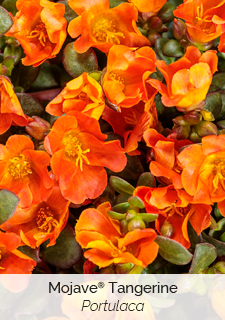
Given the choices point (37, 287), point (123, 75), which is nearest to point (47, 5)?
point (123, 75)

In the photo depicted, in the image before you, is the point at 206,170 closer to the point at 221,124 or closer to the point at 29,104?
the point at 221,124

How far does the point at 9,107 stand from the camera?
75 centimetres

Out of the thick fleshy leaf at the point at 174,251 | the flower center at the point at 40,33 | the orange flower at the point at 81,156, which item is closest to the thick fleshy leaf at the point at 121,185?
the orange flower at the point at 81,156

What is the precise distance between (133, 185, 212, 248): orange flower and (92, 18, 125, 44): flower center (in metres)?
0.35

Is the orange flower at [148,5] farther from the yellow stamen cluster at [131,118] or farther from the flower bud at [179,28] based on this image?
the yellow stamen cluster at [131,118]

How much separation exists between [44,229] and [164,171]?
0.96 ft

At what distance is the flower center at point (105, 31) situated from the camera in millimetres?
850

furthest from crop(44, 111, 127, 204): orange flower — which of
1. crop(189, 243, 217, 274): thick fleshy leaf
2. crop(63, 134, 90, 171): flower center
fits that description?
crop(189, 243, 217, 274): thick fleshy leaf

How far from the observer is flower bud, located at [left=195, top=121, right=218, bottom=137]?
765mm

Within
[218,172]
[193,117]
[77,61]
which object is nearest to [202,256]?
[218,172]

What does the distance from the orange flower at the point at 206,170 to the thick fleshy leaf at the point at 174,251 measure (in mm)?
94

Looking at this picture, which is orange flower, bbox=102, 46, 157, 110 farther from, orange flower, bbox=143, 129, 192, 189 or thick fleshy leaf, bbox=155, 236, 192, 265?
thick fleshy leaf, bbox=155, 236, 192, 265

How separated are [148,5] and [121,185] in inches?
15.8

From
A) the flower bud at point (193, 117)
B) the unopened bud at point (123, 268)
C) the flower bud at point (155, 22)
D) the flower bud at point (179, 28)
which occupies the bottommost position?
the unopened bud at point (123, 268)
